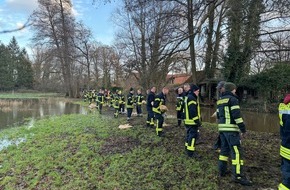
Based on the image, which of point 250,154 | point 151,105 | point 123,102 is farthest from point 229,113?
point 123,102

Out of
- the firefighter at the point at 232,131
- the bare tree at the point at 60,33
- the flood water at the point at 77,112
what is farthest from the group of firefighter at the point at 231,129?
the bare tree at the point at 60,33

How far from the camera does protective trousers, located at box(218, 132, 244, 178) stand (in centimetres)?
558

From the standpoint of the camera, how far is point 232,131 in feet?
18.9

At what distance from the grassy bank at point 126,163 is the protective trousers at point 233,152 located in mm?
266

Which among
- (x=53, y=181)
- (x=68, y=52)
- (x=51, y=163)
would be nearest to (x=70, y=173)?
(x=53, y=181)

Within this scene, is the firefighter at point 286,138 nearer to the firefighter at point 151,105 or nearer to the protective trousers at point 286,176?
the protective trousers at point 286,176

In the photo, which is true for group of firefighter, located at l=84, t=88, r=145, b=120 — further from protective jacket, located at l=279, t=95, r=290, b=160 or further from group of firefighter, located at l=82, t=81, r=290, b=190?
protective jacket, located at l=279, t=95, r=290, b=160

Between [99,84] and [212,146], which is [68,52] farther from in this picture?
[212,146]

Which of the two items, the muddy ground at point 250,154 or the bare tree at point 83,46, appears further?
the bare tree at point 83,46

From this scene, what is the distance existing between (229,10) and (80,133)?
773cm

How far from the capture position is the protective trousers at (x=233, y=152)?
220 inches

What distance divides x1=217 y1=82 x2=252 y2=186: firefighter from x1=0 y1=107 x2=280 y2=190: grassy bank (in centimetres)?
25

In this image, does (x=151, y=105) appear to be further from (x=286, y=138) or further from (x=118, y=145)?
(x=286, y=138)

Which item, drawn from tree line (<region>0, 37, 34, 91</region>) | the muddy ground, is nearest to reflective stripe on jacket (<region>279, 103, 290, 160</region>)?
the muddy ground
